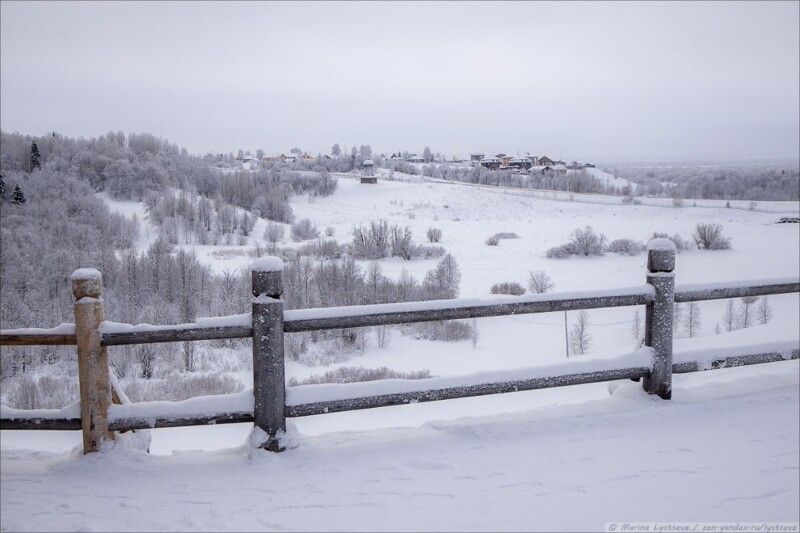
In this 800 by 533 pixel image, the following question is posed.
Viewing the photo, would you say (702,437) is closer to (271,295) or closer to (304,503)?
(304,503)

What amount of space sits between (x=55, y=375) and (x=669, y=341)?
39.2 feet

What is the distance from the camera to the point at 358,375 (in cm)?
1131

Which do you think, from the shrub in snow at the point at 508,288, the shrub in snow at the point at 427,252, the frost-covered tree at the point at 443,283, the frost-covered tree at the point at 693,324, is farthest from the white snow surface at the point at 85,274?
the shrub in snow at the point at 427,252

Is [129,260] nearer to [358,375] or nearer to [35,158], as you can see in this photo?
[35,158]

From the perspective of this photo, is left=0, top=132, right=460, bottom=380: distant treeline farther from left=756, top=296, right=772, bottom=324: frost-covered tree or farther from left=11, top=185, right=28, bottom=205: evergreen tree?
left=756, top=296, right=772, bottom=324: frost-covered tree

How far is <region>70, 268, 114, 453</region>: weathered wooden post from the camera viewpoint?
3365mm

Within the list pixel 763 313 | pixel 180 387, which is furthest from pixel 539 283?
pixel 180 387

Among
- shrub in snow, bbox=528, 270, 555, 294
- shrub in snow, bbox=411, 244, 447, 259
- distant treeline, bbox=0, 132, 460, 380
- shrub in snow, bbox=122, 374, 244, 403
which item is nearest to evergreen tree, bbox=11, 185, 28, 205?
distant treeline, bbox=0, 132, 460, 380

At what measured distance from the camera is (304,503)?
119 inches

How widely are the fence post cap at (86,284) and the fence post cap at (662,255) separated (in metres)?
3.79

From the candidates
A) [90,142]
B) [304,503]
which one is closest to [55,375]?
[304,503]

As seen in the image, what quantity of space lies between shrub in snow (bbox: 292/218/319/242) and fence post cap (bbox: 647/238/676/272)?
27565 millimetres

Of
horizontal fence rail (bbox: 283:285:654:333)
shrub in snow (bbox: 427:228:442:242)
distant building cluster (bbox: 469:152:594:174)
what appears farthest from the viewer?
distant building cluster (bbox: 469:152:594:174)

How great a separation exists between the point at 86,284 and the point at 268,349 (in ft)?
3.71
